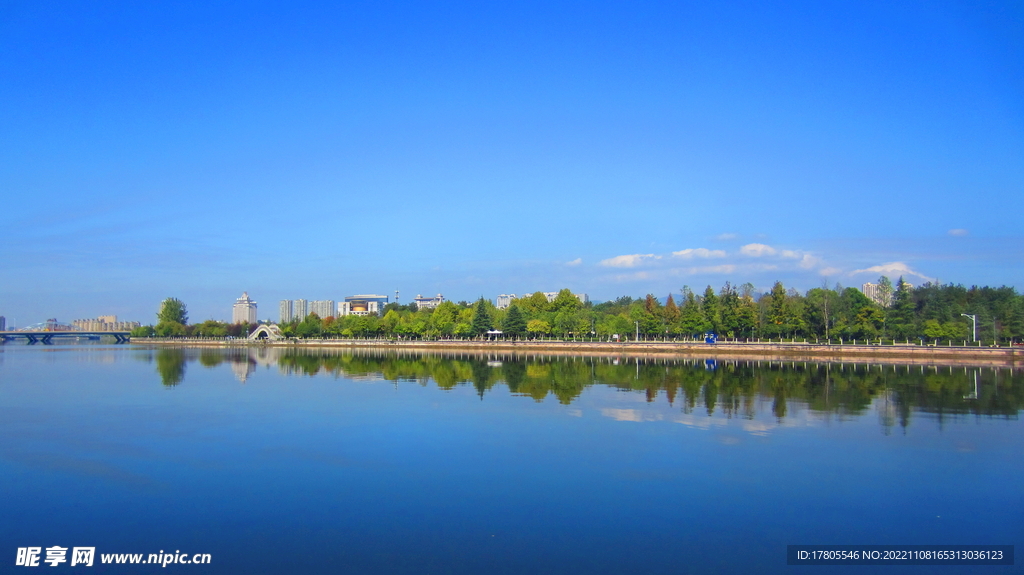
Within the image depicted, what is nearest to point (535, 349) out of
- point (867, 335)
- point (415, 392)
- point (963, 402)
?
point (867, 335)

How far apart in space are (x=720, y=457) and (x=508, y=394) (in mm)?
10474

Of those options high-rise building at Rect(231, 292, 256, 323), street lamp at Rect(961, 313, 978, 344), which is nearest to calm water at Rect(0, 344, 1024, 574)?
street lamp at Rect(961, 313, 978, 344)

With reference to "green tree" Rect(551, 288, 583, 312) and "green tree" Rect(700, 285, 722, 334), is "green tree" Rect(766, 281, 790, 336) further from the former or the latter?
"green tree" Rect(551, 288, 583, 312)

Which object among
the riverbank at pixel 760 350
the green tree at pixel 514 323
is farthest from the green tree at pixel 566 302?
the riverbank at pixel 760 350

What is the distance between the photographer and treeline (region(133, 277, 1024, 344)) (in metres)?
46.2

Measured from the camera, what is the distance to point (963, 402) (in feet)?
61.8

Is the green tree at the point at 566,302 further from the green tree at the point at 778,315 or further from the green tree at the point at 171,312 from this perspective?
the green tree at the point at 171,312

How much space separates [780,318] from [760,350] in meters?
4.99

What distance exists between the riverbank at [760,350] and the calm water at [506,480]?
2260cm

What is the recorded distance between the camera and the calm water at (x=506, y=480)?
23.3 ft

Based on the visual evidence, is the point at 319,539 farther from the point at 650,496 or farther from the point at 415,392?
the point at 415,392

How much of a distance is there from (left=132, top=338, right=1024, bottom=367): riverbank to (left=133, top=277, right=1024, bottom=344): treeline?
9.94ft

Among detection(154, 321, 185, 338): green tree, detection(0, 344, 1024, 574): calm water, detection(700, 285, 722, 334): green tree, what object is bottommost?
detection(0, 344, 1024, 574): calm water

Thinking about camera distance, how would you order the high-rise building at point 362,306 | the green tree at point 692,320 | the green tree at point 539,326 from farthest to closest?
the high-rise building at point 362,306 → the green tree at point 539,326 → the green tree at point 692,320
